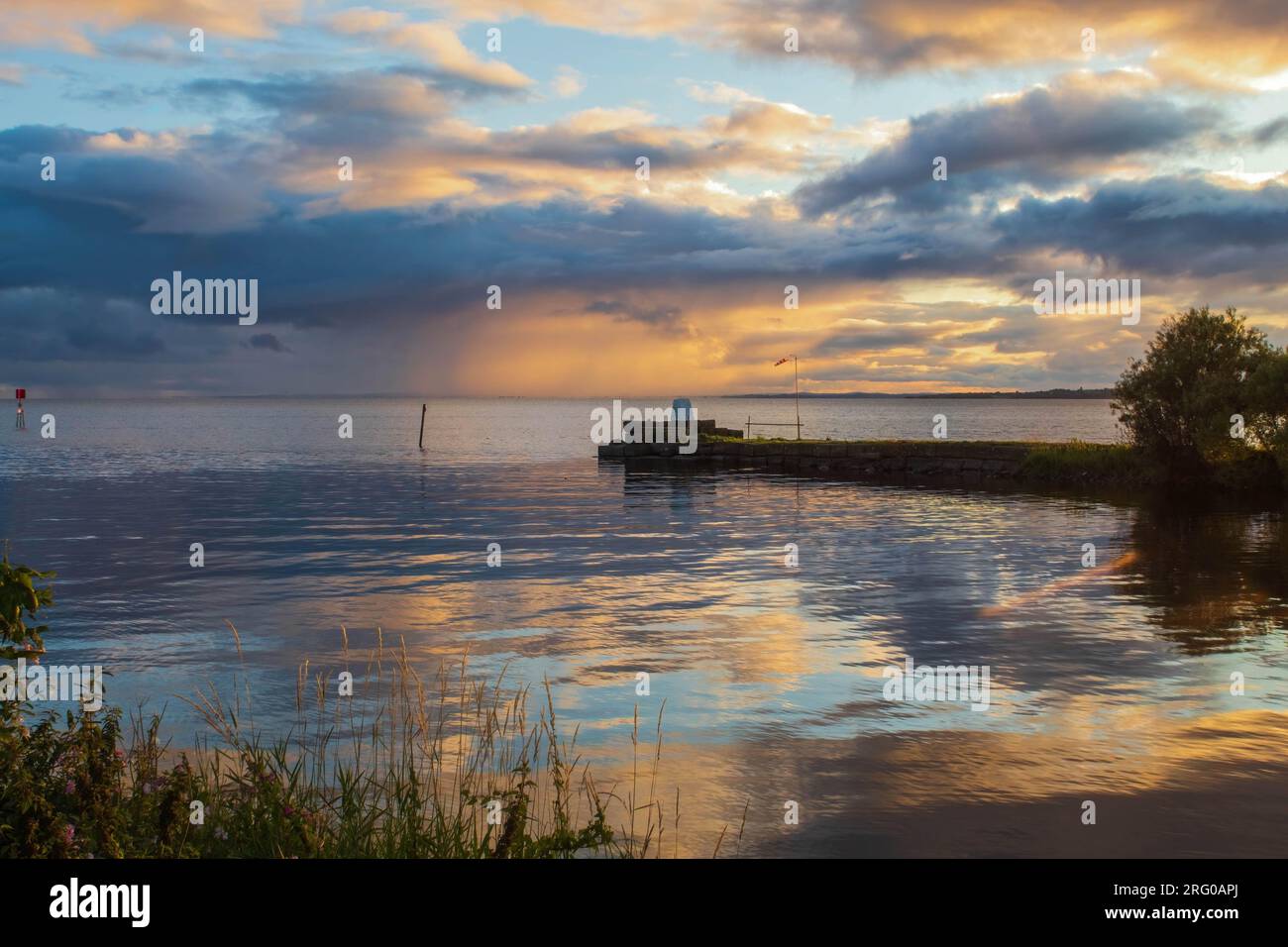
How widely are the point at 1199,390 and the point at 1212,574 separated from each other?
973 inches

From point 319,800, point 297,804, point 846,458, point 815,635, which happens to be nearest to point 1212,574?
point 815,635

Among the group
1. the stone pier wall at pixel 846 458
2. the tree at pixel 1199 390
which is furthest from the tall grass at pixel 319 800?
the stone pier wall at pixel 846 458

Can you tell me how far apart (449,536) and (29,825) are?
2592 cm

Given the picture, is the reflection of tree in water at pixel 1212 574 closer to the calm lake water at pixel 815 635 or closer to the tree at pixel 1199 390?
the calm lake water at pixel 815 635

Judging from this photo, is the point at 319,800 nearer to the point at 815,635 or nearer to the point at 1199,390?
the point at 815,635

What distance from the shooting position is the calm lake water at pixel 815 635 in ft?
31.0

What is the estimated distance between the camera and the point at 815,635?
1686cm

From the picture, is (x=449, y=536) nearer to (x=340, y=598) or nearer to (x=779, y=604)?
(x=340, y=598)

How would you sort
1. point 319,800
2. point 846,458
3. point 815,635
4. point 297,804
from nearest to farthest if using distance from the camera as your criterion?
1. point 297,804
2. point 319,800
3. point 815,635
4. point 846,458

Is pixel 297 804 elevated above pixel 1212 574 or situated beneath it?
elevated above

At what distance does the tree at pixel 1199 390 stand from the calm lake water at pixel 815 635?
22.6ft

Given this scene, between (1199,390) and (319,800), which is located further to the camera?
(1199,390)

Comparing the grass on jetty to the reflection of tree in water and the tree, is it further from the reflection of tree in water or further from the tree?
the tree
